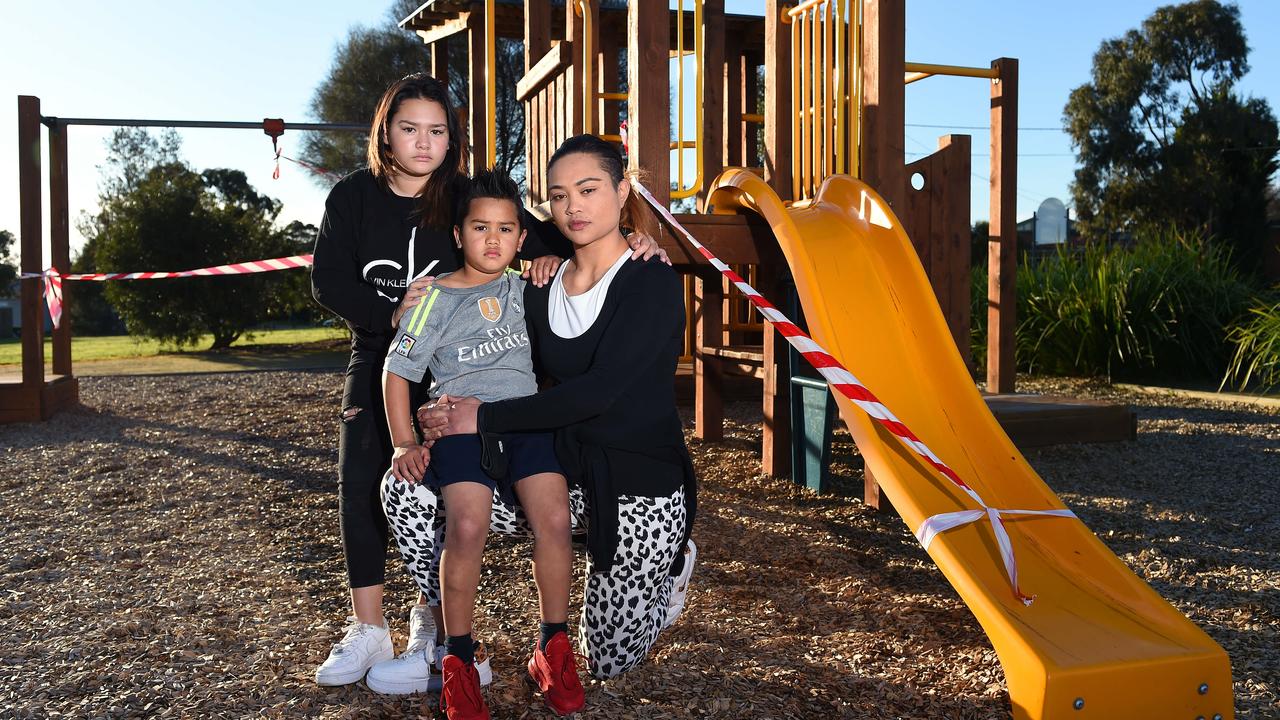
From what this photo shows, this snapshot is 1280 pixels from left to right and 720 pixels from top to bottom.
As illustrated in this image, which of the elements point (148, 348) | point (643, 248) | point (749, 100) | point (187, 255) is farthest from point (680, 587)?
point (148, 348)

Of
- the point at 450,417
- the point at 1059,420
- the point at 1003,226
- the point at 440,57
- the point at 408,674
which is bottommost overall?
the point at 408,674

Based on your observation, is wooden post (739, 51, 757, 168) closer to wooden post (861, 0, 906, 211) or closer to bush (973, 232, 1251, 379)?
bush (973, 232, 1251, 379)

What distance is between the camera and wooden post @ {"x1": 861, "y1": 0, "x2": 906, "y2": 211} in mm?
4367

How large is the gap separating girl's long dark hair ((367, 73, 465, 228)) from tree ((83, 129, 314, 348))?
47.5ft

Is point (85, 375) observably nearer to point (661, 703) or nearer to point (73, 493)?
point (73, 493)

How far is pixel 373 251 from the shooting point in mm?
2734

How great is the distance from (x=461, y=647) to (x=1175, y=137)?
34.1 metres

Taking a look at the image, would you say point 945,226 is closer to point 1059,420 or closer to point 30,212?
point 1059,420

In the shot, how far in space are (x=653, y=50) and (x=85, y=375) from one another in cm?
1049

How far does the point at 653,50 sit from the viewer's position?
4.35 m

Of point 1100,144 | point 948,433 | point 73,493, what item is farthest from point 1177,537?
point 1100,144

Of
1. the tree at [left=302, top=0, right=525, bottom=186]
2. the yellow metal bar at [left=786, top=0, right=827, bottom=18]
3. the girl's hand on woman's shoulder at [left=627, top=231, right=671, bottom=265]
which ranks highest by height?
the tree at [left=302, top=0, right=525, bottom=186]

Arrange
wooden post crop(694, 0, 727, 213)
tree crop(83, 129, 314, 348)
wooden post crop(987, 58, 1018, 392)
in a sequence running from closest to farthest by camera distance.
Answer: wooden post crop(694, 0, 727, 213)
wooden post crop(987, 58, 1018, 392)
tree crop(83, 129, 314, 348)

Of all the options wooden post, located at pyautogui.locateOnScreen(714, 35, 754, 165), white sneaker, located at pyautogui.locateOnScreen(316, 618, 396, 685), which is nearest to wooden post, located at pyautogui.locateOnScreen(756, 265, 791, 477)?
white sneaker, located at pyautogui.locateOnScreen(316, 618, 396, 685)
